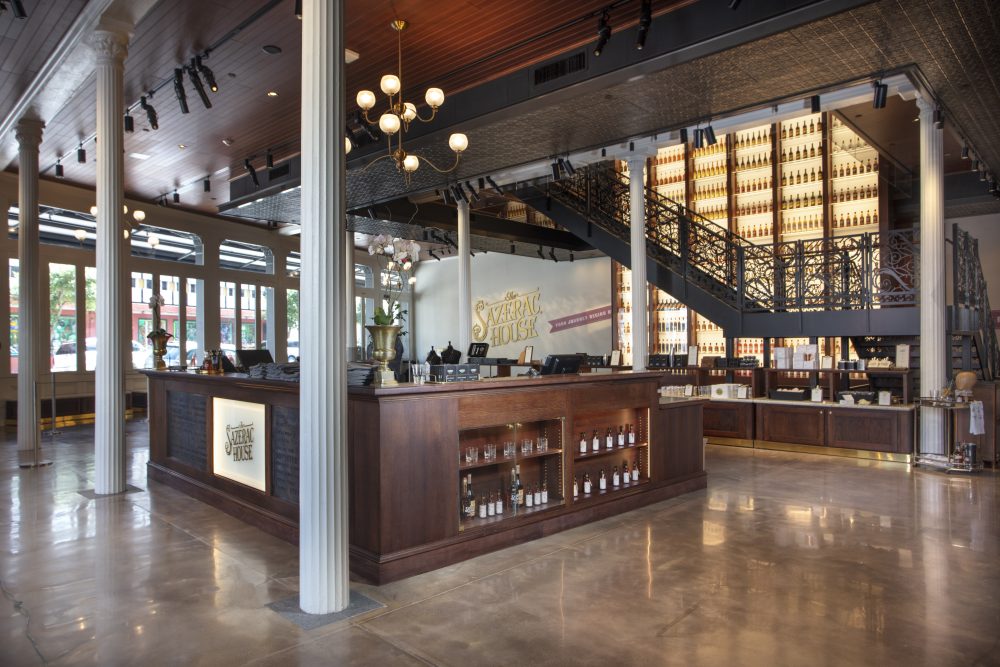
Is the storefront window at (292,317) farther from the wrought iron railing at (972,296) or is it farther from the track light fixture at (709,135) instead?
the wrought iron railing at (972,296)

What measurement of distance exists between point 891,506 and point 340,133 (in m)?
5.74

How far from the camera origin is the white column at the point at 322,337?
347cm

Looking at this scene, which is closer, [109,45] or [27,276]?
[109,45]

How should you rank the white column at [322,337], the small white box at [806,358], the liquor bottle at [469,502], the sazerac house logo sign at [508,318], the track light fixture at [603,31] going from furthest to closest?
the sazerac house logo sign at [508,318]
the small white box at [806,358]
the track light fixture at [603,31]
the liquor bottle at [469,502]
the white column at [322,337]

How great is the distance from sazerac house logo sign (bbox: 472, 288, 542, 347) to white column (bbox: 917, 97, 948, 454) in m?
10.4

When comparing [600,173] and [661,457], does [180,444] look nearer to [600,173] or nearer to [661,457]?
[661,457]

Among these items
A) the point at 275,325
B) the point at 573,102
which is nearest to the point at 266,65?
the point at 573,102

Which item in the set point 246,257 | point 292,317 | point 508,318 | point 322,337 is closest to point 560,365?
point 322,337

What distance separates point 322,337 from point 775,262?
27.5 ft

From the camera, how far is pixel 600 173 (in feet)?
A: 39.0

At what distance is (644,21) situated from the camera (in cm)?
532

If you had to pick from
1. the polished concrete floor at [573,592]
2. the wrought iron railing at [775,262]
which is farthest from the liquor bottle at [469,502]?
the wrought iron railing at [775,262]

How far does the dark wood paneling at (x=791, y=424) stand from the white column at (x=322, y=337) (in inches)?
293

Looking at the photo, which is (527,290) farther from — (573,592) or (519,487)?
(573,592)
